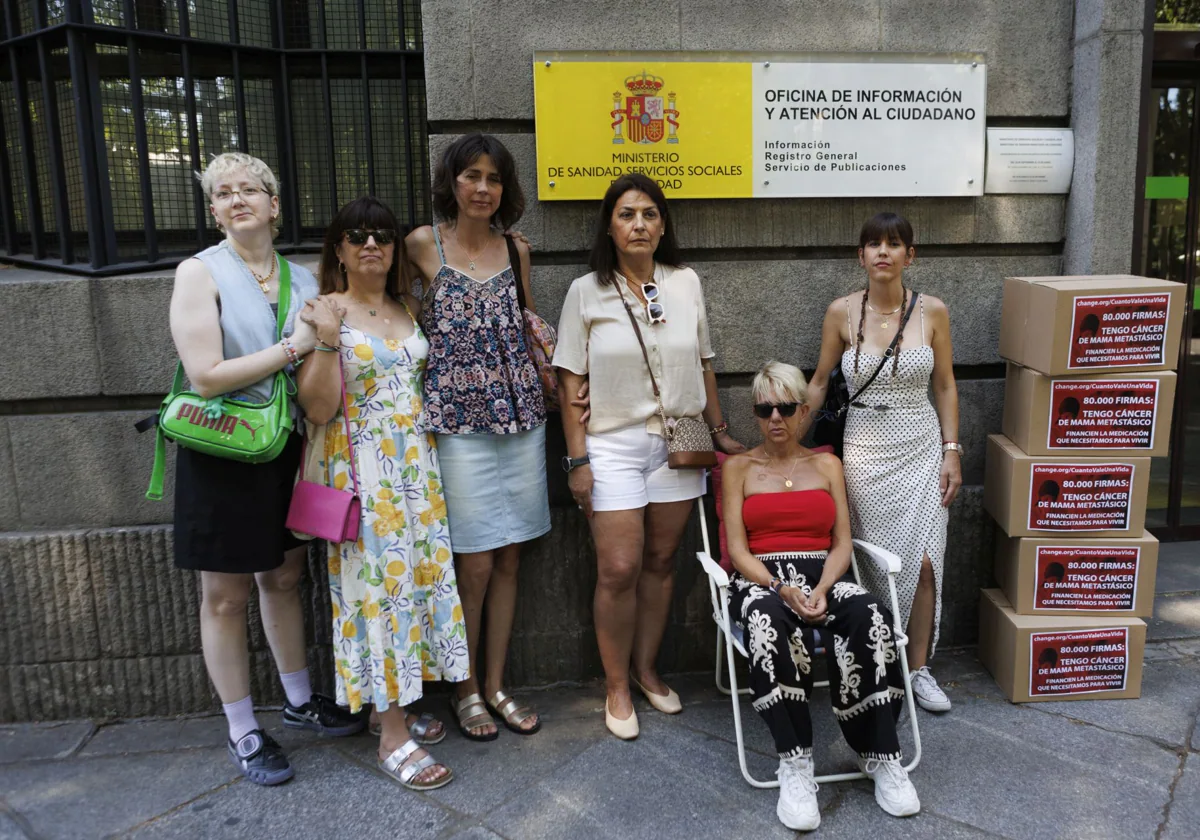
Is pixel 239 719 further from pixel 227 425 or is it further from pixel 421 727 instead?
pixel 227 425

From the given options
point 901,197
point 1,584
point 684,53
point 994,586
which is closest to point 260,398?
point 1,584

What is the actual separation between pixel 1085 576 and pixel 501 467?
2.42 m

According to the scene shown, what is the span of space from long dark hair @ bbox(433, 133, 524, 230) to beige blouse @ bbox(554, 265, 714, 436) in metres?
0.39

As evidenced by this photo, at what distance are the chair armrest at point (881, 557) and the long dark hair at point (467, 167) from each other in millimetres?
1847

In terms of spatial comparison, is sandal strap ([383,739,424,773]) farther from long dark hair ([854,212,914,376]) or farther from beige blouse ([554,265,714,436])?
long dark hair ([854,212,914,376])

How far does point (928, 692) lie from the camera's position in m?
3.69

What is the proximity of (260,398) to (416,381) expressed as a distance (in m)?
0.54

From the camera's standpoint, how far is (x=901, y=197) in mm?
4023

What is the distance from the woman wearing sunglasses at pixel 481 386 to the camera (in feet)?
10.9

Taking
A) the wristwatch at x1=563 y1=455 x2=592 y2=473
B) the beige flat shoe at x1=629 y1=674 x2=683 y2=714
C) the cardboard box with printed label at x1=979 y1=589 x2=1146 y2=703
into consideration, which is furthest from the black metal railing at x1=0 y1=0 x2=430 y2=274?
the cardboard box with printed label at x1=979 y1=589 x2=1146 y2=703

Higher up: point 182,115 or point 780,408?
point 182,115

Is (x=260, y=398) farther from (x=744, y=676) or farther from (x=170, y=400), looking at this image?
(x=744, y=676)

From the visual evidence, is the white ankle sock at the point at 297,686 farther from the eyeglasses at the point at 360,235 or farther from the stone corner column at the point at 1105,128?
the stone corner column at the point at 1105,128

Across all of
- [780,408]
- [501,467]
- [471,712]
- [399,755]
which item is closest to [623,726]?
[471,712]
